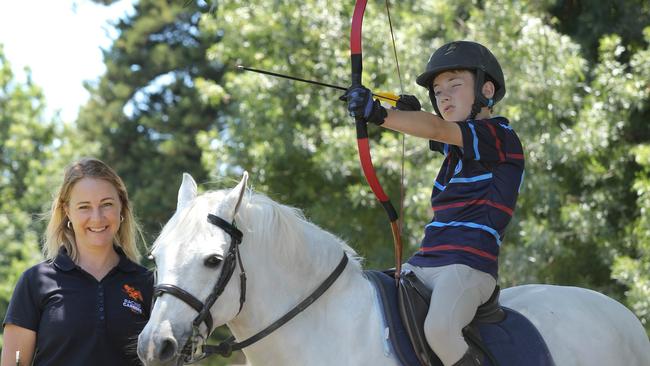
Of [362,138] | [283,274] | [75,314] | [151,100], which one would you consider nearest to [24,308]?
[75,314]

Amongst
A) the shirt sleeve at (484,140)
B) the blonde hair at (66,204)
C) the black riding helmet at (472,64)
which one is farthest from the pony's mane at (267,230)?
the black riding helmet at (472,64)

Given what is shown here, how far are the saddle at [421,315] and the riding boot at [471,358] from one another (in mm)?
77

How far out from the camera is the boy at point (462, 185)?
171 inches

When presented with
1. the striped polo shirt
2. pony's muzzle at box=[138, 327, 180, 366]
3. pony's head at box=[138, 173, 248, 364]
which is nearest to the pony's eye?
pony's head at box=[138, 173, 248, 364]

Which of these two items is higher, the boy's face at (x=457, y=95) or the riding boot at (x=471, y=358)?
the boy's face at (x=457, y=95)

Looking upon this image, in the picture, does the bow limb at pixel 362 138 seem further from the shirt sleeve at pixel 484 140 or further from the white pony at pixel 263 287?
the shirt sleeve at pixel 484 140

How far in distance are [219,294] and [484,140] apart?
1514 millimetres

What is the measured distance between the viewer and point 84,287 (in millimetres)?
4477

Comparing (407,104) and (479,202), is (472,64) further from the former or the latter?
(479,202)

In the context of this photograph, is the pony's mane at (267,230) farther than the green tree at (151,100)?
No

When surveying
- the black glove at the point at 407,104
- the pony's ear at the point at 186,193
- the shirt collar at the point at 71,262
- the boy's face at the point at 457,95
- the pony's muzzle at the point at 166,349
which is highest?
the boy's face at the point at 457,95

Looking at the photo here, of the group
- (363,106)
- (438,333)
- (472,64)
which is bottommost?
(438,333)

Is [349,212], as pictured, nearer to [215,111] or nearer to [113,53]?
[215,111]

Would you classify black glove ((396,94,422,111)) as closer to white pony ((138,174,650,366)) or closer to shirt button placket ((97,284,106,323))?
white pony ((138,174,650,366))
